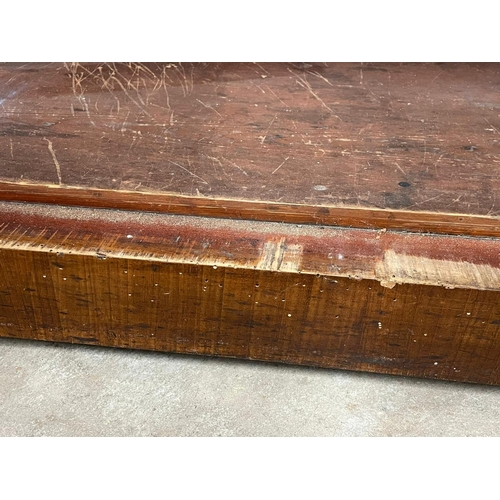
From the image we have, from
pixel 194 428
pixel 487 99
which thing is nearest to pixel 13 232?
pixel 194 428

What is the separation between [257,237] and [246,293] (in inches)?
3.8

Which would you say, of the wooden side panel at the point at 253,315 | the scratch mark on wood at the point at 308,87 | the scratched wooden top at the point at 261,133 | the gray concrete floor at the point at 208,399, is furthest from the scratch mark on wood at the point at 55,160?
the scratch mark on wood at the point at 308,87

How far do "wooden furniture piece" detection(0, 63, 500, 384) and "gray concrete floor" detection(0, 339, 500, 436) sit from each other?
4cm

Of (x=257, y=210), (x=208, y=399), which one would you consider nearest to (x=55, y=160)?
(x=257, y=210)

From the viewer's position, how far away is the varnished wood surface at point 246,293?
4.49 feet

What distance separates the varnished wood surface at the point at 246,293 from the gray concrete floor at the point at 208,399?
0.04m

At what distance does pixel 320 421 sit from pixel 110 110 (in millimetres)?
745

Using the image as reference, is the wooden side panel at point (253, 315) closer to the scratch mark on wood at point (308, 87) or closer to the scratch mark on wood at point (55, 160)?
the scratch mark on wood at point (55, 160)

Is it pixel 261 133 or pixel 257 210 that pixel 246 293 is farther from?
pixel 261 133

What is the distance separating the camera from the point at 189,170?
151 centimetres

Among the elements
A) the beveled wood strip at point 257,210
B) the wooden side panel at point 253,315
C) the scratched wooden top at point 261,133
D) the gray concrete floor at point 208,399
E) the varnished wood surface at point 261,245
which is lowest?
the gray concrete floor at point 208,399

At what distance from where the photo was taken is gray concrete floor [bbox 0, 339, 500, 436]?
1424mm

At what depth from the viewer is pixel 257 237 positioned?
142 centimetres

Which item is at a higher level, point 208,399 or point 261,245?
point 261,245
